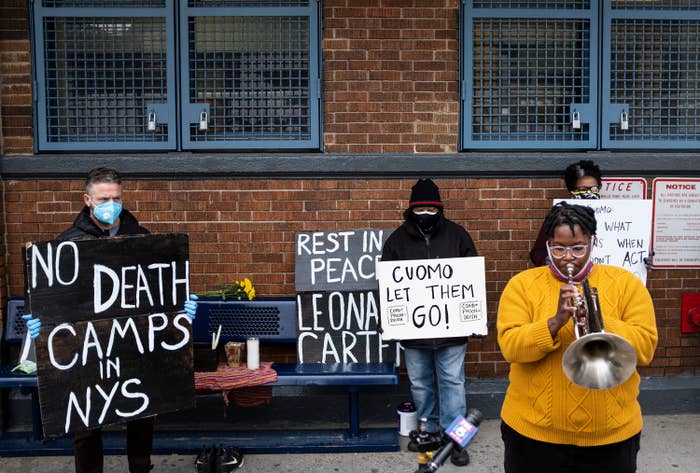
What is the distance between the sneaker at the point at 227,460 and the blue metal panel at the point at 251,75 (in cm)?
236

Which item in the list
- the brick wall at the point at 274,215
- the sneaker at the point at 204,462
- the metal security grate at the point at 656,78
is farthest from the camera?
the metal security grate at the point at 656,78

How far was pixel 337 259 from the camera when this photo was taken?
5.43 m

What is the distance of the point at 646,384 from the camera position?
225 inches

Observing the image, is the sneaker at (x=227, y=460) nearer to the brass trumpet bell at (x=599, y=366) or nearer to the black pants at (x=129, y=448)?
the black pants at (x=129, y=448)

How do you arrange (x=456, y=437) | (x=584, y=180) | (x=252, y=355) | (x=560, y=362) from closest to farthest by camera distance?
(x=456, y=437)
(x=560, y=362)
(x=252, y=355)
(x=584, y=180)

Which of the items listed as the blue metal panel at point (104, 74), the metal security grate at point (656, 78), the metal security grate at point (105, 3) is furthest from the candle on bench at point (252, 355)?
the metal security grate at point (656, 78)

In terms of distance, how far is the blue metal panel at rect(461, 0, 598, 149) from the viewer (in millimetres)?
5613

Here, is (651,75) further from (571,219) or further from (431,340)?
(571,219)

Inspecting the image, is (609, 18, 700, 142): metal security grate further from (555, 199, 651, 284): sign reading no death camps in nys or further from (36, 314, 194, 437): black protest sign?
(36, 314, 194, 437): black protest sign

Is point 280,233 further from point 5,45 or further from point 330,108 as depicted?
point 5,45

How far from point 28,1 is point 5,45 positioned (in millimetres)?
394

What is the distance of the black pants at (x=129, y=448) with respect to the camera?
4012 millimetres

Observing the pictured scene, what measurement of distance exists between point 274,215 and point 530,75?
2.42 m

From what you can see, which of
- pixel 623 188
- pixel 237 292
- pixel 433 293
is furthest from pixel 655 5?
pixel 237 292
